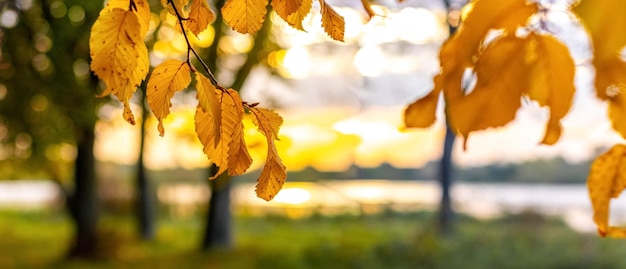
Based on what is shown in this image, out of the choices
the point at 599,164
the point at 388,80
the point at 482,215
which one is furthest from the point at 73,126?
the point at 599,164

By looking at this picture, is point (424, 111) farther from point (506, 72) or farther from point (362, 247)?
point (362, 247)

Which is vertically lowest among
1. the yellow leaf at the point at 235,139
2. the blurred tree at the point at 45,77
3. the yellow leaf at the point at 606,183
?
the blurred tree at the point at 45,77

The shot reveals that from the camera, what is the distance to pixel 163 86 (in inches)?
9.9

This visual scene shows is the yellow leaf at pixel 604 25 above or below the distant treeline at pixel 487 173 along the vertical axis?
above

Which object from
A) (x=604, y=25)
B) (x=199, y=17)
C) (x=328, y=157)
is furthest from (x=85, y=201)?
(x=604, y=25)

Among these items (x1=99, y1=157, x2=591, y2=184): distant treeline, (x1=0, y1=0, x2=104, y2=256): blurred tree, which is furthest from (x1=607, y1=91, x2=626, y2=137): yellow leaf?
(x1=99, y1=157, x2=591, y2=184): distant treeline

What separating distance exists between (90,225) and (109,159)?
87 centimetres

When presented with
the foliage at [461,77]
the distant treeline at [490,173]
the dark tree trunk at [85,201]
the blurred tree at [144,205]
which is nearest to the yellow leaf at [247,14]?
the foliage at [461,77]

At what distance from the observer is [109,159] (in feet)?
12.2

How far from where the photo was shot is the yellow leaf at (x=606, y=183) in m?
0.23

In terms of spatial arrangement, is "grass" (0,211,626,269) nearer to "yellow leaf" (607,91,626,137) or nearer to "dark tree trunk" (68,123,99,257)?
"dark tree trunk" (68,123,99,257)

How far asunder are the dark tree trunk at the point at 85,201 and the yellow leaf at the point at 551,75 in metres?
2.70

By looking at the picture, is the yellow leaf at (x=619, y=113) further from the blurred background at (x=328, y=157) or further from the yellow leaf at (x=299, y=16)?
the blurred background at (x=328, y=157)

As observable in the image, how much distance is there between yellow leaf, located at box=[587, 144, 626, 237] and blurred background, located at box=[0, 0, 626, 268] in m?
1.78
